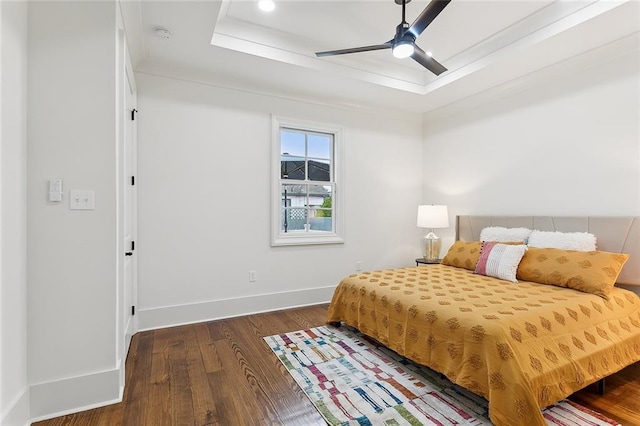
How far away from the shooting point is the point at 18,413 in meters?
1.67

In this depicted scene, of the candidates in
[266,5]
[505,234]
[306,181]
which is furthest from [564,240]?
[266,5]

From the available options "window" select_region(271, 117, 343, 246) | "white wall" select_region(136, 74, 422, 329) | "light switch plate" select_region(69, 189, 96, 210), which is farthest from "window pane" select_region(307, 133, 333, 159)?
"light switch plate" select_region(69, 189, 96, 210)

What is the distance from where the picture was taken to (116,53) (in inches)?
78.6

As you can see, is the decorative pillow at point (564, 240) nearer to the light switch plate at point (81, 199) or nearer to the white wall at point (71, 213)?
the white wall at point (71, 213)

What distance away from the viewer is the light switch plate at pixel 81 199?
6.21 feet

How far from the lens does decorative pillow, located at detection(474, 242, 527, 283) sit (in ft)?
9.51

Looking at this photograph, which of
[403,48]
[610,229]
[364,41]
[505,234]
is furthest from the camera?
[505,234]

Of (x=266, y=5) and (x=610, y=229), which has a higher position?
(x=266, y=5)

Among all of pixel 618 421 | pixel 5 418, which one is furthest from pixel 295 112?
pixel 618 421

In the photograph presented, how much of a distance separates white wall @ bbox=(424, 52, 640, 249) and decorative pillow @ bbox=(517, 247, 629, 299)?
0.58 meters

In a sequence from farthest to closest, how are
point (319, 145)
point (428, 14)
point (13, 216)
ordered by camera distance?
1. point (319, 145)
2. point (428, 14)
3. point (13, 216)

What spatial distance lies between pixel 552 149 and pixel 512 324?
2340mm

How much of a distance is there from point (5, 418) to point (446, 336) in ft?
7.72

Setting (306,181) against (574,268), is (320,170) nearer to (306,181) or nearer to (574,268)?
(306,181)
